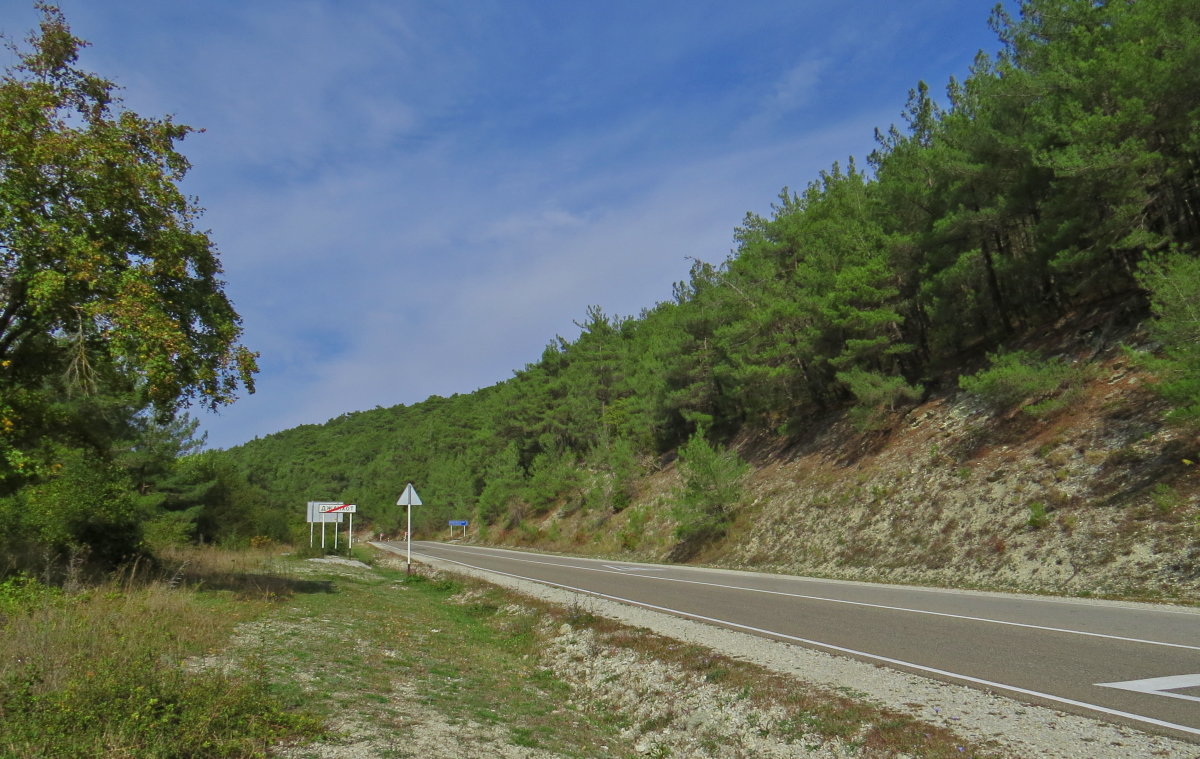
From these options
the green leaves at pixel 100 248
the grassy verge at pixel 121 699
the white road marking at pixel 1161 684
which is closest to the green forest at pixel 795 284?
the green leaves at pixel 100 248

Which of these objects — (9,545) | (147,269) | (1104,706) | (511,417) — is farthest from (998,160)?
(511,417)

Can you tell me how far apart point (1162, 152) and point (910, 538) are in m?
13.2

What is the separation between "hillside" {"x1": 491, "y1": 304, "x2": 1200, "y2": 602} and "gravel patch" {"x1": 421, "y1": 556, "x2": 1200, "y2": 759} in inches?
308

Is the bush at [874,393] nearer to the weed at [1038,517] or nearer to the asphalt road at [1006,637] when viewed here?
the weed at [1038,517]

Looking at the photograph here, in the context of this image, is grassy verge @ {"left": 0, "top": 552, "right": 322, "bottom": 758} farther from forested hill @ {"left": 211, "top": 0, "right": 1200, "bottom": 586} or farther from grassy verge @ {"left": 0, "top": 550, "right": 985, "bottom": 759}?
forested hill @ {"left": 211, "top": 0, "right": 1200, "bottom": 586}

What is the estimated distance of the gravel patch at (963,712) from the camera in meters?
4.75

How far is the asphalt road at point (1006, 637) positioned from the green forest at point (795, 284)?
6015mm

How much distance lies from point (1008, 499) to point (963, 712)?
1367cm

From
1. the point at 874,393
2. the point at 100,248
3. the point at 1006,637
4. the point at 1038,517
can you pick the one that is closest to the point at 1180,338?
the point at 1038,517

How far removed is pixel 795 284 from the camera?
1197 inches

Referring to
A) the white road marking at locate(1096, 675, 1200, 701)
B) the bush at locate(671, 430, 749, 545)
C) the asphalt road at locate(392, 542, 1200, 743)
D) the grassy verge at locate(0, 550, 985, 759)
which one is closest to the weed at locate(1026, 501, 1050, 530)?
the asphalt road at locate(392, 542, 1200, 743)

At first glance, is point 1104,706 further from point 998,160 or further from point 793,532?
point 998,160

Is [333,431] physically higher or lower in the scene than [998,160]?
higher

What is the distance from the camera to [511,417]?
6906cm
